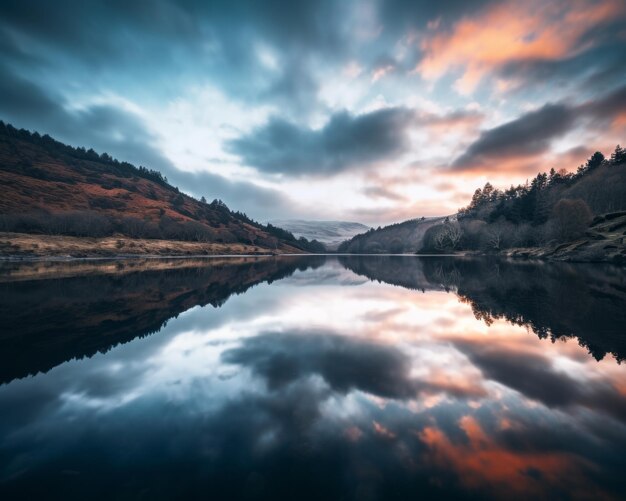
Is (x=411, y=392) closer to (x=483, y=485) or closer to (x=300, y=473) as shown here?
(x=483, y=485)

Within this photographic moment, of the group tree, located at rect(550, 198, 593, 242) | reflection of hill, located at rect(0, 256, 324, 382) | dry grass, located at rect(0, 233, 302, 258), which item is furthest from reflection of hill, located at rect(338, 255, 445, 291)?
dry grass, located at rect(0, 233, 302, 258)

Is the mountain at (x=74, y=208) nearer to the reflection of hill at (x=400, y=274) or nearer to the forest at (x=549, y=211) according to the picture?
the reflection of hill at (x=400, y=274)

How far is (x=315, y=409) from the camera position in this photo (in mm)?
6281

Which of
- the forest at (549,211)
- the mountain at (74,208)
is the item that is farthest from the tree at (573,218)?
the mountain at (74,208)

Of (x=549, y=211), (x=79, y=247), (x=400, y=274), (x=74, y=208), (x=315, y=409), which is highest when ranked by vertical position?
(x=549, y=211)

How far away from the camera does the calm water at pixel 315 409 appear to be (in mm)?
→ 4121

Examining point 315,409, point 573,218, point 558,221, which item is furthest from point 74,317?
point 558,221

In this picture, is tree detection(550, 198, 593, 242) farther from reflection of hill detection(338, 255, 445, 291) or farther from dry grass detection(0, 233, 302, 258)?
dry grass detection(0, 233, 302, 258)

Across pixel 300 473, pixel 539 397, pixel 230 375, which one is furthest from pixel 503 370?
pixel 230 375

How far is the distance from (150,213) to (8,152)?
10102cm

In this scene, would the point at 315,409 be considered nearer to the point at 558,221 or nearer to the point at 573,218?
the point at 573,218

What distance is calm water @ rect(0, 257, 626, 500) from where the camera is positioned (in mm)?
4121

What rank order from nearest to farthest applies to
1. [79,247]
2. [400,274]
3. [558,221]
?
[400,274], [558,221], [79,247]

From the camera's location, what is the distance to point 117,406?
6613mm
